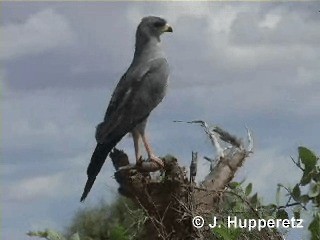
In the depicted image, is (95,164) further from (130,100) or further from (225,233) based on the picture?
(225,233)

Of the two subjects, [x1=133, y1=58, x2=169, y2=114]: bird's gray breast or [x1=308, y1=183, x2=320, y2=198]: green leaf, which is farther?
[x1=133, y1=58, x2=169, y2=114]: bird's gray breast

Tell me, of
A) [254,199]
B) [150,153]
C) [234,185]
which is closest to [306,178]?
[254,199]

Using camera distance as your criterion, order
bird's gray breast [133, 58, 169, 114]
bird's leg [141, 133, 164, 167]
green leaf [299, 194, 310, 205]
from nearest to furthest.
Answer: green leaf [299, 194, 310, 205]
bird's leg [141, 133, 164, 167]
bird's gray breast [133, 58, 169, 114]

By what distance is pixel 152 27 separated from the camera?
5.37m

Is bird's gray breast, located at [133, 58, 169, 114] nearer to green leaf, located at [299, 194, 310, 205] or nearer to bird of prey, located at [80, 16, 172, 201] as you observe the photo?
bird of prey, located at [80, 16, 172, 201]

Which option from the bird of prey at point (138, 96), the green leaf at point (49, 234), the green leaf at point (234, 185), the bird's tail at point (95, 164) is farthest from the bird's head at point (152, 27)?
the green leaf at point (49, 234)

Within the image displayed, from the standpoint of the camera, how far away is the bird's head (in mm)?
5332

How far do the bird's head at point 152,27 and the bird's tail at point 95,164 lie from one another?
865 millimetres

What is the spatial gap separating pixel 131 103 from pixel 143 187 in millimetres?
652

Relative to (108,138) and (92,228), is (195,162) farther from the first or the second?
(92,228)

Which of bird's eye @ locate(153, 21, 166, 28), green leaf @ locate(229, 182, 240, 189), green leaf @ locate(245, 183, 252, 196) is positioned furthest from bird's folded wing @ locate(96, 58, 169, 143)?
green leaf @ locate(245, 183, 252, 196)

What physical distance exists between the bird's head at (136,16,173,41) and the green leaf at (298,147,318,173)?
1.75 meters

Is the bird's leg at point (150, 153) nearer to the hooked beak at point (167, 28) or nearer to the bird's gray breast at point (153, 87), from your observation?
the bird's gray breast at point (153, 87)

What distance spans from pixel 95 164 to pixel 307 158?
1.52 meters
